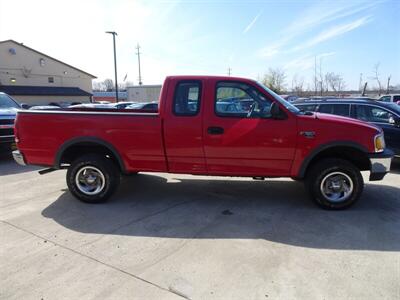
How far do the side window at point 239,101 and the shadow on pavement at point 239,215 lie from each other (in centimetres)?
151

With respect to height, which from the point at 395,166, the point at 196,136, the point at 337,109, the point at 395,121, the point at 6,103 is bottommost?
the point at 395,166

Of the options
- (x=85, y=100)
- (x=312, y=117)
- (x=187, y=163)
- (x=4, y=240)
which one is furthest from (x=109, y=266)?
(x=85, y=100)

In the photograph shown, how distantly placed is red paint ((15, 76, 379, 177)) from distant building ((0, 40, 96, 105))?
3712 centimetres

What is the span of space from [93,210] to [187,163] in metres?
1.66

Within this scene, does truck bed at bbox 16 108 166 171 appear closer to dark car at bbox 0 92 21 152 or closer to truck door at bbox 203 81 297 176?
truck door at bbox 203 81 297 176

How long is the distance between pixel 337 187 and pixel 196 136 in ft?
7.62

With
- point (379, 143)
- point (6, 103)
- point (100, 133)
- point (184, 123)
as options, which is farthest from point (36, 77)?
point (379, 143)

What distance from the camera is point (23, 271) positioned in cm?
309

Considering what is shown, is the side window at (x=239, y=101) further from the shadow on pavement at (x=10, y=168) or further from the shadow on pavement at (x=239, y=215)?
the shadow on pavement at (x=10, y=168)

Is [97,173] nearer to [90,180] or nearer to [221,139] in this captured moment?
[90,180]

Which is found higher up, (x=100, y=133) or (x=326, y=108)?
(x=326, y=108)

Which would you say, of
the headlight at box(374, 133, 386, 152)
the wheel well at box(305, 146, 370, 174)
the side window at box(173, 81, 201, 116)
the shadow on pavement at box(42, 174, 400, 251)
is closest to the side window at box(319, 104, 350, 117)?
the shadow on pavement at box(42, 174, 400, 251)

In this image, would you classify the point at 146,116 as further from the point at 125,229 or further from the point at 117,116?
the point at 125,229

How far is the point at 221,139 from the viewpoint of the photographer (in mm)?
4555
